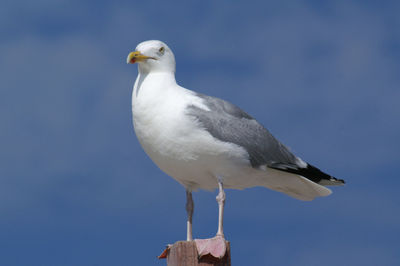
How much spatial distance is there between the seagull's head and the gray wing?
0.66 metres

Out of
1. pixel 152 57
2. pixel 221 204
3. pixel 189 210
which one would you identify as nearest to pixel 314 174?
pixel 221 204

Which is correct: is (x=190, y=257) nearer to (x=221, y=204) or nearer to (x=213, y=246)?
(x=213, y=246)

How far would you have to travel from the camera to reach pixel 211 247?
756 cm

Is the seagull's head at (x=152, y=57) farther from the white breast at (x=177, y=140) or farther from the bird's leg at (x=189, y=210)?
the bird's leg at (x=189, y=210)

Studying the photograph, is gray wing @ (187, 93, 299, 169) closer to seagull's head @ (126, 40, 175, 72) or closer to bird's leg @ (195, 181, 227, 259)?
seagull's head @ (126, 40, 175, 72)

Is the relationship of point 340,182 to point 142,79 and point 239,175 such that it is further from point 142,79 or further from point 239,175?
point 142,79

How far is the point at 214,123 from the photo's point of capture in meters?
8.27

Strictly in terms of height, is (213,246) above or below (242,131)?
below

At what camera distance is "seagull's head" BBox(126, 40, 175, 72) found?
8.66m

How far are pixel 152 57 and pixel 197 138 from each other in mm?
1430

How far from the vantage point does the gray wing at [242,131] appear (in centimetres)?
823

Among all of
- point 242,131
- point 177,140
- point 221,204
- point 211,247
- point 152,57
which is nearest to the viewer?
point 211,247

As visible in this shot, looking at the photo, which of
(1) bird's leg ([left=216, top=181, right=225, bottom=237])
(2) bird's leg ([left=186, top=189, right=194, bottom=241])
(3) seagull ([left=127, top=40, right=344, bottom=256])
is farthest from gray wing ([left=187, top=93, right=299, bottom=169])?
(2) bird's leg ([left=186, top=189, right=194, bottom=241])

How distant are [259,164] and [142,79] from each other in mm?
1981
